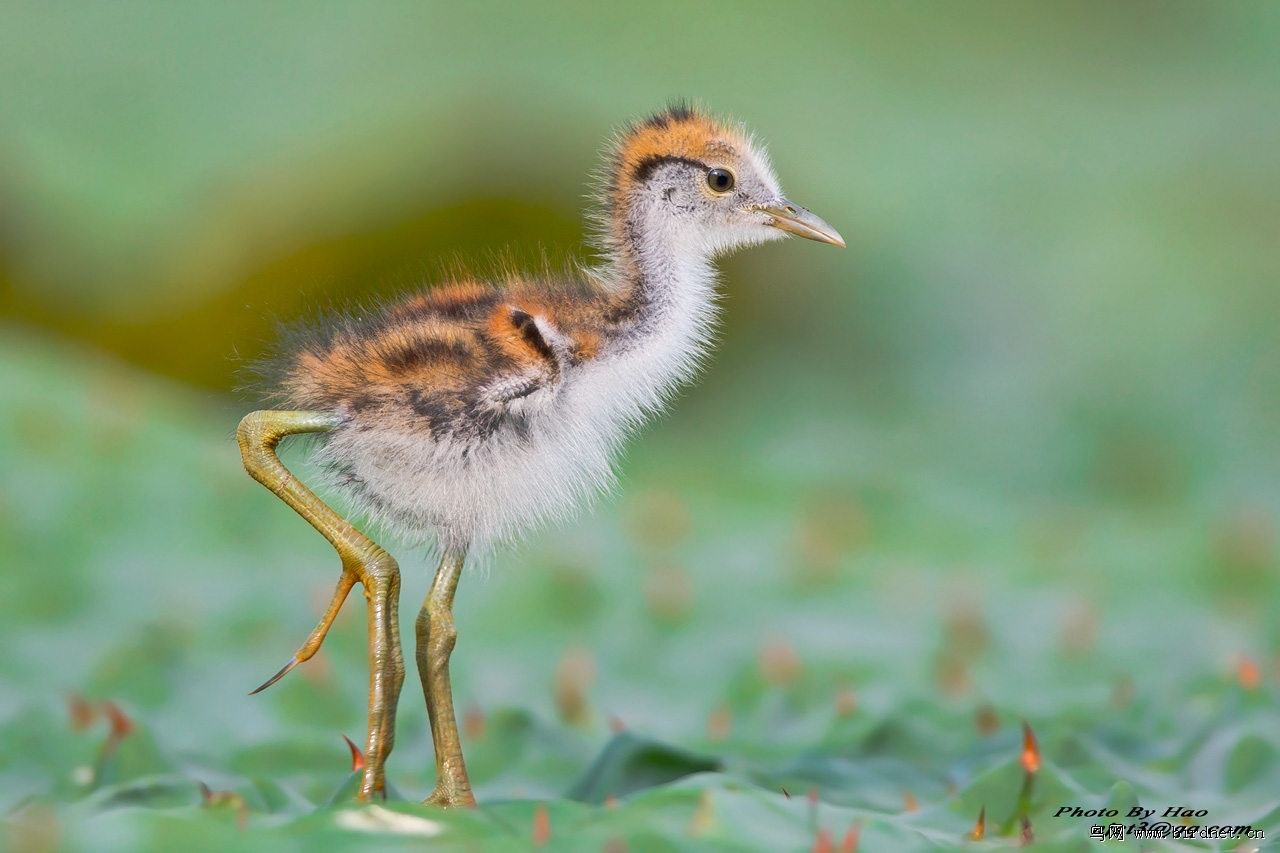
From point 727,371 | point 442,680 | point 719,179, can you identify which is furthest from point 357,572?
point 727,371

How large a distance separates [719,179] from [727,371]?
135cm

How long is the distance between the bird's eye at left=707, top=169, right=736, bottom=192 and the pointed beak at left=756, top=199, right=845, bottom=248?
0.14 ft

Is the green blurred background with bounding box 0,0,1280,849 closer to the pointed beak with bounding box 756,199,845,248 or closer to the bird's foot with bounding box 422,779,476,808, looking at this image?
the bird's foot with bounding box 422,779,476,808

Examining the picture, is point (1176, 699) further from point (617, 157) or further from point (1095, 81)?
point (1095, 81)

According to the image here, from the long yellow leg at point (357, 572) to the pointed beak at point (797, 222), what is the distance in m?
0.49

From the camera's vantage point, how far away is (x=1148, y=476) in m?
2.31

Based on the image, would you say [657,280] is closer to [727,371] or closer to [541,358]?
[541,358]

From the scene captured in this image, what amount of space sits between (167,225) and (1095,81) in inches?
81.1

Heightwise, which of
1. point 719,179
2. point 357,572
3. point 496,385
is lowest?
point 357,572

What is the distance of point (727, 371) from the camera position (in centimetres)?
274

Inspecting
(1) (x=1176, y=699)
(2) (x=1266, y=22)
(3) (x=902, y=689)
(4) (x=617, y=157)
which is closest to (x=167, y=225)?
(4) (x=617, y=157)

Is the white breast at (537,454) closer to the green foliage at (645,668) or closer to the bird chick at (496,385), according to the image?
the bird chick at (496,385)

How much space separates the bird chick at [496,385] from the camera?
121 centimetres

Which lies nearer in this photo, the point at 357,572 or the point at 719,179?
the point at 357,572
